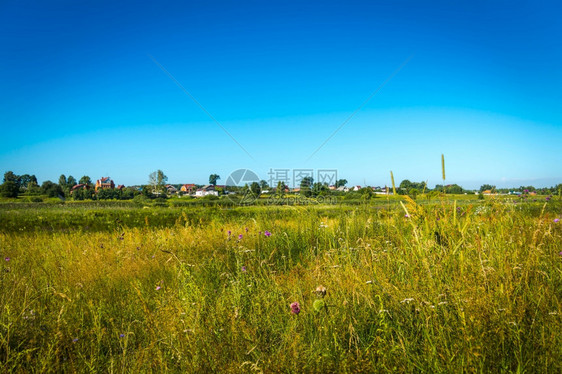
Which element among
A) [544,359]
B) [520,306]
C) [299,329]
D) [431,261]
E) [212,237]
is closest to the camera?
[544,359]

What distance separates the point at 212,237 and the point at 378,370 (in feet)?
14.3

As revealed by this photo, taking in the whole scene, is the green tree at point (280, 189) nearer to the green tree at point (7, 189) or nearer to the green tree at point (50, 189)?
the green tree at point (7, 189)

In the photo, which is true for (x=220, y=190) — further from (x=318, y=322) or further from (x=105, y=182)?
(x=318, y=322)

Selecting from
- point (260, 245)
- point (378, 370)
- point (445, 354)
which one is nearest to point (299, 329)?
point (378, 370)

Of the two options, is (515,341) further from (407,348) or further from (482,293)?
(407,348)

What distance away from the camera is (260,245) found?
488 centimetres

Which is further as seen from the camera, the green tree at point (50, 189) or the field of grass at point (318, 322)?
the green tree at point (50, 189)

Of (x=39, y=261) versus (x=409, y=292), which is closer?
(x=409, y=292)

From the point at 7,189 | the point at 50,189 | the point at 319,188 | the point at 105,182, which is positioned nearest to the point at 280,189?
the point at 319,188

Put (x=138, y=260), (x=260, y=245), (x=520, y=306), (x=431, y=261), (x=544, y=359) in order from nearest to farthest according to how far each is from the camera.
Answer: (x=544, y=359) < (x=520, y=306) < (x=431, y=261) < (x=138, y=260) < (x=260, y=245)

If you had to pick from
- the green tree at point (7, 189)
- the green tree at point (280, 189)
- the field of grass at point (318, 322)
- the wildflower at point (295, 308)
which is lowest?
the field of grass at point (318, 322)

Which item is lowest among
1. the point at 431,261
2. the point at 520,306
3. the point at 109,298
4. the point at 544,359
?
the point at 109,298

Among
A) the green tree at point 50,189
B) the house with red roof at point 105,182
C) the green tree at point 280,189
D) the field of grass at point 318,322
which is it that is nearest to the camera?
the field of grass at point 318,322

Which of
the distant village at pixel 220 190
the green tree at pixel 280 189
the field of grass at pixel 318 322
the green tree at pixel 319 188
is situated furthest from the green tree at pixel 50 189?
the field of grass at pixel 318 322
